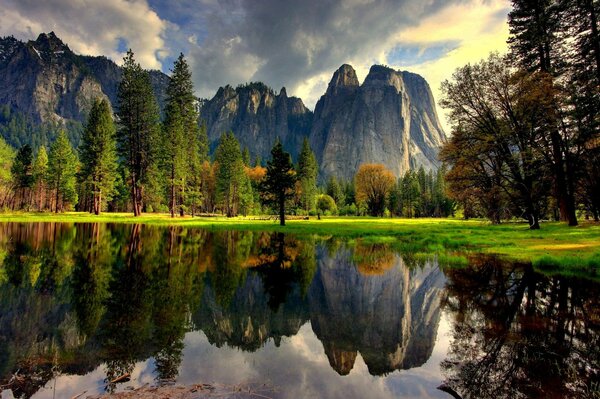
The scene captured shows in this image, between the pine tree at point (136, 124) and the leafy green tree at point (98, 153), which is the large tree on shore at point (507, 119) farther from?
the leafy green tree at point (98, 153)

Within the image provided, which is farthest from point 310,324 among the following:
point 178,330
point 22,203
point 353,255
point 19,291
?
point 22,203

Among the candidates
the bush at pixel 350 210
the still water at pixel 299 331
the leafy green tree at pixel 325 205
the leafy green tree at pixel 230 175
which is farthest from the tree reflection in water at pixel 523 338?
the bush at pixel 350 210

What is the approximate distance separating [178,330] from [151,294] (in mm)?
3014

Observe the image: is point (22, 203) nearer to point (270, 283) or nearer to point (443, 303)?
point (270, 283)

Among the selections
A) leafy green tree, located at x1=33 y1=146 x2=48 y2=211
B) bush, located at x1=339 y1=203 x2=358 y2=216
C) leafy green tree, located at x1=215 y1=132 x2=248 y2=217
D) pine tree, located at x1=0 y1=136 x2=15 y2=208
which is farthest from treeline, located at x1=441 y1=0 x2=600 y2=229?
leafy green tree, located at x1=33 y1=146 x2=48 y2=211

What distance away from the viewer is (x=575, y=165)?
30516 mm

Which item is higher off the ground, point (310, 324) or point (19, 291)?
point (19, 291)

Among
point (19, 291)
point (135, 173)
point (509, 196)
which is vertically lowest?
point (19, 291)

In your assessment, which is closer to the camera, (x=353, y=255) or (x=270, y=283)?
(x=270, y=283)

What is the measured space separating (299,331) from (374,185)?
88368 millimetres

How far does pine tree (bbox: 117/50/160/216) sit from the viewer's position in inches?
2082

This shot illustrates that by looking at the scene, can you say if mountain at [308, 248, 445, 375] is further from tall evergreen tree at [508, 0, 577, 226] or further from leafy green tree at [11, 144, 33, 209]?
leafy green tree at [11, 144, 33, 209]

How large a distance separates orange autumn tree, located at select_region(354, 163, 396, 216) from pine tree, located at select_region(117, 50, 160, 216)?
5788 cm

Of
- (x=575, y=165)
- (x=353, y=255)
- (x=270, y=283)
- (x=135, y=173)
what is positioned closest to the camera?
(x=270, y=283)
